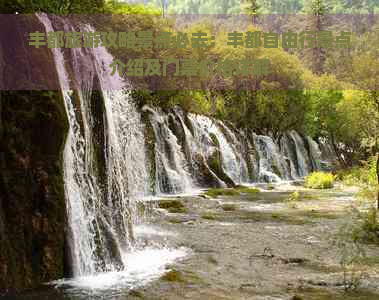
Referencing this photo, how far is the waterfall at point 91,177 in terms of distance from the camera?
923 centimetres

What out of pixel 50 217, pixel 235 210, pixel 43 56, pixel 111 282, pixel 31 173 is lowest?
pixel 235 210

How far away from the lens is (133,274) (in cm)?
930

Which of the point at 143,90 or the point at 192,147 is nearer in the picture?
the point at 143,90

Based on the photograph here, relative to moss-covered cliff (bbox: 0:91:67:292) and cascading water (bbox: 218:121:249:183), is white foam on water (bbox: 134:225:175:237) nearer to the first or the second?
moss-covered cliff (bbox: 0:91:67:292)

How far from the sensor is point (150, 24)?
1069 inches

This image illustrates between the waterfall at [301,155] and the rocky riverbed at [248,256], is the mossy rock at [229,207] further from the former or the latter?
the waterfall at [301,155]

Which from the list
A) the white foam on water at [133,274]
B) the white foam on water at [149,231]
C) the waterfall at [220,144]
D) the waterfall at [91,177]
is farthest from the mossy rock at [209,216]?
the waterfall at [220,144]

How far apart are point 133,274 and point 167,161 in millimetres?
17371

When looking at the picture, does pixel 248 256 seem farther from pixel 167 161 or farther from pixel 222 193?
pixel 167 161

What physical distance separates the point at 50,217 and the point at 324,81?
56.1 metres

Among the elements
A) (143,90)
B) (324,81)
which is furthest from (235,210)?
(324,81)

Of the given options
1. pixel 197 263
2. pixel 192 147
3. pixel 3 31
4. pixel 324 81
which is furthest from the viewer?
pixel 324 81

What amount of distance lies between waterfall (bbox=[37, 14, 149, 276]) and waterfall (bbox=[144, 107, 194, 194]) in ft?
42.3

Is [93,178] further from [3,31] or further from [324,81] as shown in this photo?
[324,81]
